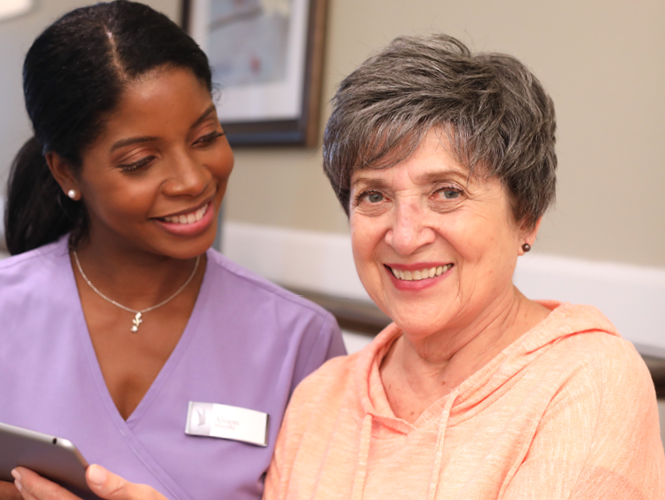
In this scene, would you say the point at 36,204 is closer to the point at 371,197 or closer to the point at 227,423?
the point at 227,423

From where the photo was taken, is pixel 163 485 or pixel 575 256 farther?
pixel 575 256

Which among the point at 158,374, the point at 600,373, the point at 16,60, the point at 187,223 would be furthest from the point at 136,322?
the point at 16,60

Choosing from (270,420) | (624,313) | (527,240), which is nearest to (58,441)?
(270,420)

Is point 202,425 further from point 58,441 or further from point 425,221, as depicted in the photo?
point 425,221

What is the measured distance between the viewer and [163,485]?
4.99ft

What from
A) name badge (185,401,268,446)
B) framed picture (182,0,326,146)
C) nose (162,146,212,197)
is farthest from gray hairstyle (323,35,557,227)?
framed picture (182,0,326,146)

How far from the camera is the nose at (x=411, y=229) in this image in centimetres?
117

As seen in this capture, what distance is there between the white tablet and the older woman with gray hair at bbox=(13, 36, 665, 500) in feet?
0.27

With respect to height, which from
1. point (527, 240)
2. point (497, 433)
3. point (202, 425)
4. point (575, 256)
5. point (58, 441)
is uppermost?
point (527, 240)

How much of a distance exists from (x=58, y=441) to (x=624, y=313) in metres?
1.34

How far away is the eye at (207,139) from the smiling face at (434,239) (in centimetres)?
51

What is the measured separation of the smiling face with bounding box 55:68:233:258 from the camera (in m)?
1.52

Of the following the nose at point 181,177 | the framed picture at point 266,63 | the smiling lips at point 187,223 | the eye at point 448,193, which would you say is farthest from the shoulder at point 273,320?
the framed picture at point 266,63

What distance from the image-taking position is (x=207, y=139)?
1.63 metres
